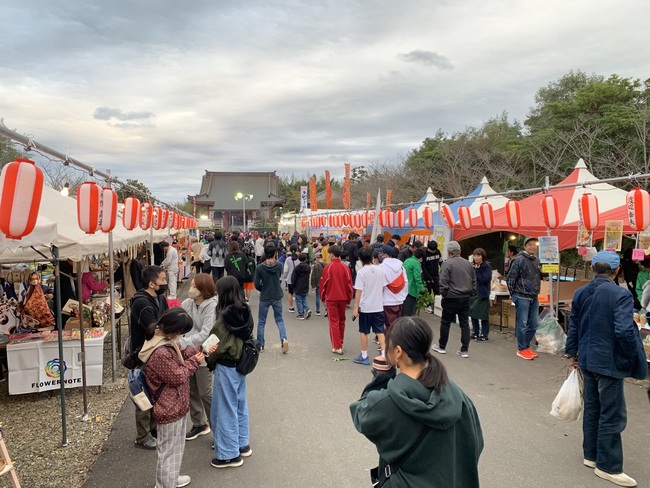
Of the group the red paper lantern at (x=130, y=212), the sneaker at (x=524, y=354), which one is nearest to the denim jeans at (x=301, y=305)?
the red paper lantern at (x=130, y=212)

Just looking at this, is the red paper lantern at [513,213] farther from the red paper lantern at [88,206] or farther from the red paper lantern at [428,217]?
the red paper lantern at [88,206]

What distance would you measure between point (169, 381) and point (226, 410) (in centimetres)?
74

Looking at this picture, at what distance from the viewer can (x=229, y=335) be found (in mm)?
3371

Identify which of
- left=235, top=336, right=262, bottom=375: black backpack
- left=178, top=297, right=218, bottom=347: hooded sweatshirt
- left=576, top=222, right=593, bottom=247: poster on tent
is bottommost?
left=235, top=336, right=262, bottom=375: black backpack

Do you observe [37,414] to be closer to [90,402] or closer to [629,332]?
[90,402]

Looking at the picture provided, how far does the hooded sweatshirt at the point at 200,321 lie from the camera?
146 inches

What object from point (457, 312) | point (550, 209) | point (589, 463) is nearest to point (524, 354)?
point (457, 312)

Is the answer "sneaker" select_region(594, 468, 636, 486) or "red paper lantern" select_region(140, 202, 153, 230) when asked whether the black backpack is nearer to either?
"sneaker" select_region(594, 468, 636, 486)

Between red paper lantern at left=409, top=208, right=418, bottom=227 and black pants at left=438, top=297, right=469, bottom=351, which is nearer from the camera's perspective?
black pants at left=438, top=297, right=469, bottom=351

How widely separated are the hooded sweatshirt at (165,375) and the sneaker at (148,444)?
1174 millimetres

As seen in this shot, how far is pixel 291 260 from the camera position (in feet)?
32.0

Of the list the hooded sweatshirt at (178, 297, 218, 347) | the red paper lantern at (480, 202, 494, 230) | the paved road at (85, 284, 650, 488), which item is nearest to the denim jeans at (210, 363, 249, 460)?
the paved road at (85, 284, 650, 488)

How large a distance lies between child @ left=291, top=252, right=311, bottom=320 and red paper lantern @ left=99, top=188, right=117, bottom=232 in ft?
14.1

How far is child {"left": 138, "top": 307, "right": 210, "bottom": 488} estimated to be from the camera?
286 cm
